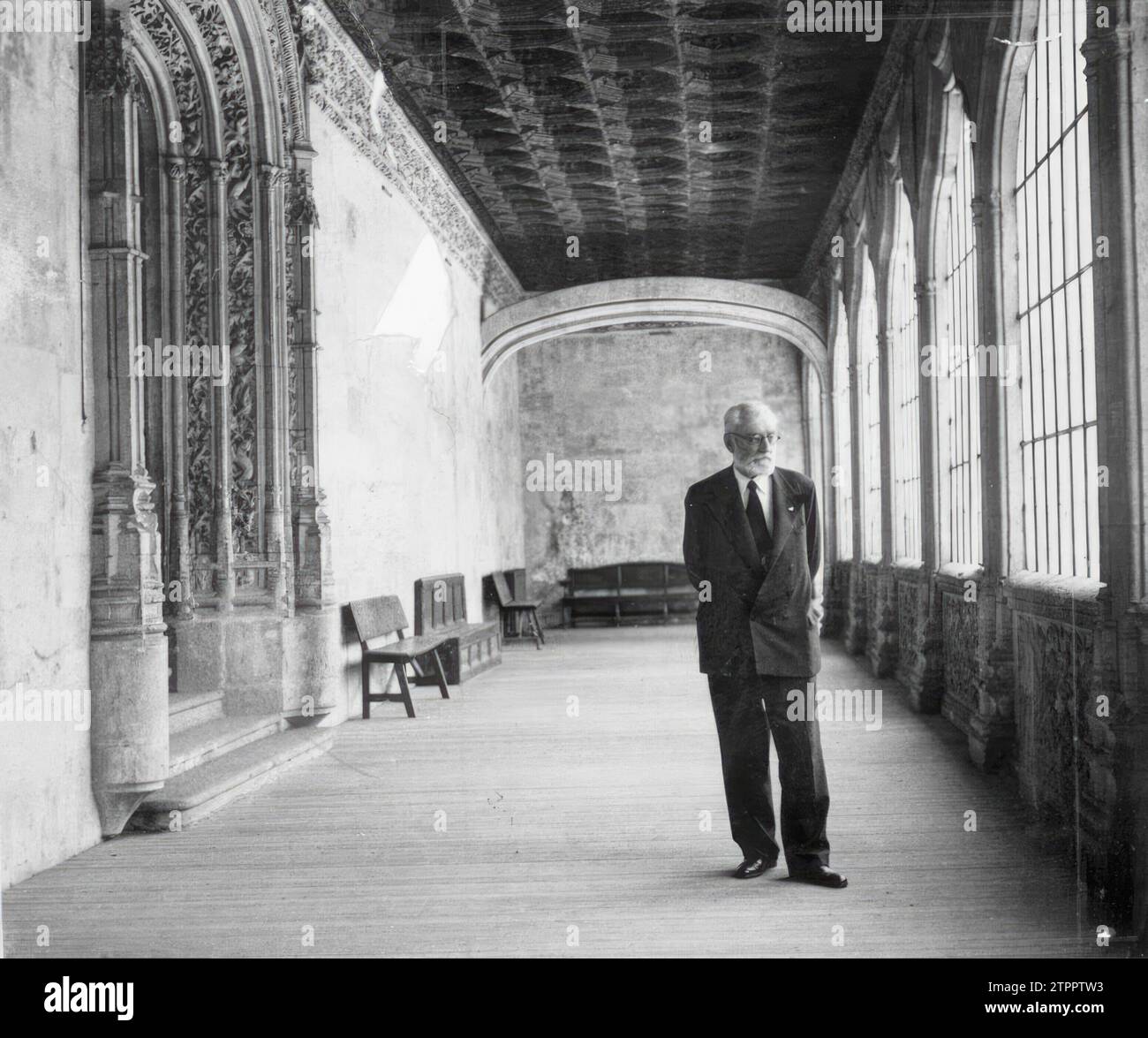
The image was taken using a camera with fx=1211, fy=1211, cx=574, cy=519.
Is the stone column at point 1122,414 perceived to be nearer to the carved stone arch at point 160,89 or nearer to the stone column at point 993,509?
the stone column at point 993,509

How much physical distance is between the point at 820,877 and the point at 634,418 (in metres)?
15.9

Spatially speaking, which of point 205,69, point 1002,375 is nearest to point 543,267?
point 205,69

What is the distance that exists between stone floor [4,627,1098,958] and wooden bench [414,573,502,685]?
3416 mm

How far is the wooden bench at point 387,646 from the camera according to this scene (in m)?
8.61

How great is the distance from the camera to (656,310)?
51.1ft

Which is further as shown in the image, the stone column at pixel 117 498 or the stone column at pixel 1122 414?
the stone column at pixel 117 498

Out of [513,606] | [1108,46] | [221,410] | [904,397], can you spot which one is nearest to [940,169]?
[904,397]

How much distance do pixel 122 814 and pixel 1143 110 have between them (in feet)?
15.5

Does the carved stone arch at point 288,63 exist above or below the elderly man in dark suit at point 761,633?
above

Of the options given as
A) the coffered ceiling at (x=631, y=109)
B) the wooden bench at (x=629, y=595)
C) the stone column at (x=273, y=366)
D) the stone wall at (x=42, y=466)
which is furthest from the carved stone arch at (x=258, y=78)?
the wooden bench at (x=629, y=595)

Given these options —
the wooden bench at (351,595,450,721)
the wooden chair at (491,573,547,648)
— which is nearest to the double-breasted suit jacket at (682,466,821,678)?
the wooden bench at (351,595,450,721)

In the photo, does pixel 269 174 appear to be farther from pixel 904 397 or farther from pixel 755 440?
pixel 904 397

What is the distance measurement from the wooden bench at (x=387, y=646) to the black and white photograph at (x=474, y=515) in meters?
0.07

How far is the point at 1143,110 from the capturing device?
12.8 ft
